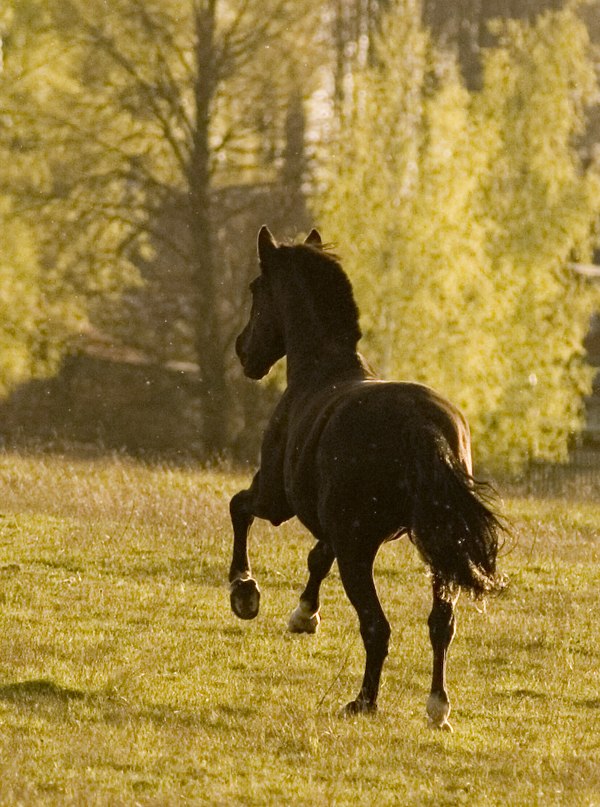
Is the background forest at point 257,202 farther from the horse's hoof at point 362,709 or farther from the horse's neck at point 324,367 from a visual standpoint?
the horse's hoof at point 362,709

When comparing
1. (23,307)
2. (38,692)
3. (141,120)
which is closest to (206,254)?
(141,120)

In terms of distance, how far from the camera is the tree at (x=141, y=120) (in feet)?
94.7

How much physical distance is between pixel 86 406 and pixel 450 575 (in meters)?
27.7

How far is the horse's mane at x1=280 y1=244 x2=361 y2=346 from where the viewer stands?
31.4ft

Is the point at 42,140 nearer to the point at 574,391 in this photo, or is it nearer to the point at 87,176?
the point at 87,176

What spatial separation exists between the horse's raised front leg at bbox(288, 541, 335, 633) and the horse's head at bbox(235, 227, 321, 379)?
1378 millimetres

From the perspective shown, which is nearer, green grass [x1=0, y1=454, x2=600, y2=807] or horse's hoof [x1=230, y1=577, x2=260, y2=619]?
green grass [x1=0, y1=454, x2=600, y2=807]

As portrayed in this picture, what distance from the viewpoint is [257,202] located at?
29766 mm

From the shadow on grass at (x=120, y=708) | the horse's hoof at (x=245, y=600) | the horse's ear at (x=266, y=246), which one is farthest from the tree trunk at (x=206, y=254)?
the shadow on grass at (x=120, y=708)

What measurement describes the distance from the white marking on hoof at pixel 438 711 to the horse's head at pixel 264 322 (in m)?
2.94

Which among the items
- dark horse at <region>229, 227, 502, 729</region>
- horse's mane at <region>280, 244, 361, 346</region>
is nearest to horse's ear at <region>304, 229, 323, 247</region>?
horse's mane at <region>280, 244, 361, 346</region>

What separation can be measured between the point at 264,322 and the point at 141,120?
19854mm

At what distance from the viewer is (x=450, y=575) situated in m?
7.74

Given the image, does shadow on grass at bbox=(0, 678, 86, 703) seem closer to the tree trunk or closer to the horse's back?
the horse's back
